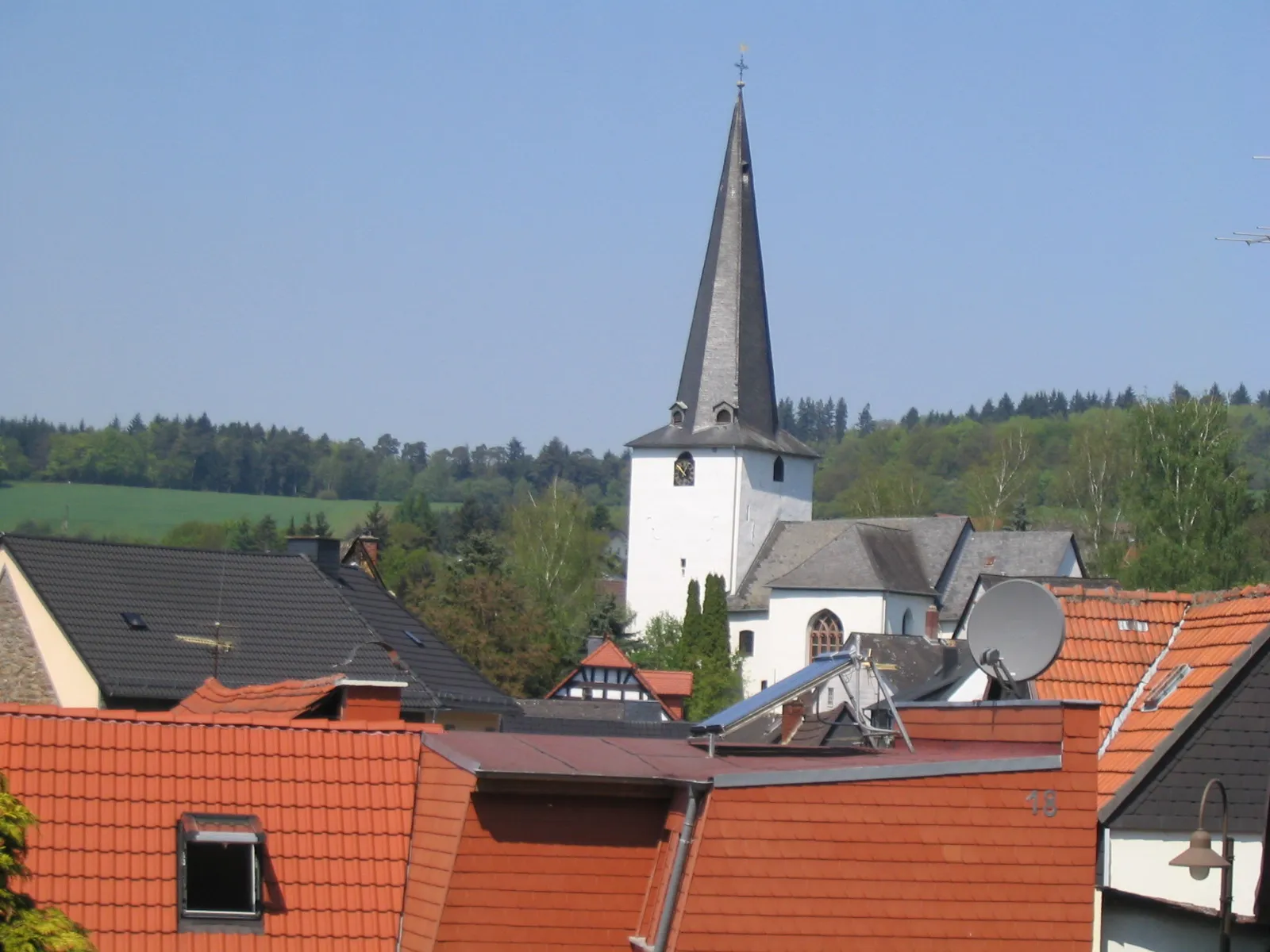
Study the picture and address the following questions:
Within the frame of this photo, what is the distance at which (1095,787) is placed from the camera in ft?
40.4

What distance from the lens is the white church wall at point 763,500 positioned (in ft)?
252

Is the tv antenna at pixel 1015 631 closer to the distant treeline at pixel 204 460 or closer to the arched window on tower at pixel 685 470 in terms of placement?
the arched window on tower at pixel 685 470

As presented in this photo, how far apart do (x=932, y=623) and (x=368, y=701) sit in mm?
56128

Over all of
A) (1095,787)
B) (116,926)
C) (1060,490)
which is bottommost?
(116,926)

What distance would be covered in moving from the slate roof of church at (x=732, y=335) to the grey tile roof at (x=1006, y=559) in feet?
27.4

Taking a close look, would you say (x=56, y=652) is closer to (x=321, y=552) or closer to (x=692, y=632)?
(x=321, y=552)

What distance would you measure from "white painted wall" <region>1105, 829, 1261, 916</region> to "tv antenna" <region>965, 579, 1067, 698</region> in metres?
1.36

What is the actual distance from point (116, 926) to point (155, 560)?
19218 mm

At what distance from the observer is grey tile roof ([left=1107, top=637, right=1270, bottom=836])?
14273mm

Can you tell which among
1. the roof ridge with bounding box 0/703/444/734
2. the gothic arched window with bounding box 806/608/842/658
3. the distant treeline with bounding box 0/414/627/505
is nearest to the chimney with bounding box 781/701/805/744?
the roof ridge with bounding box 0/703/444/734

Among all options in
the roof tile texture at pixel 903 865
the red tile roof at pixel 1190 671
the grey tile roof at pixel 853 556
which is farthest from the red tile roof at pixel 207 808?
the grey tile roof at pixel 853 556

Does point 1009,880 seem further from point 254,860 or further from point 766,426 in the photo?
point 766,426

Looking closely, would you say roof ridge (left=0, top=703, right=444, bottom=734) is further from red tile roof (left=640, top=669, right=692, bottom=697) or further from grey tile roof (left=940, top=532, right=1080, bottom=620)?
grey tile roof (left=940, top=532, right=1080, bottom=620)

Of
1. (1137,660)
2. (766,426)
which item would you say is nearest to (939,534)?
(766,426)
